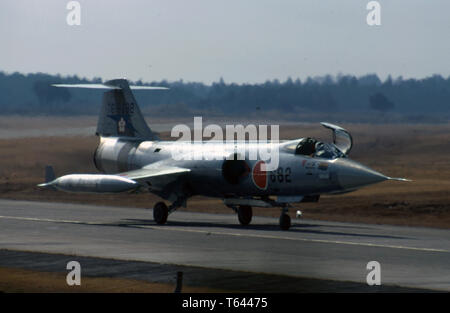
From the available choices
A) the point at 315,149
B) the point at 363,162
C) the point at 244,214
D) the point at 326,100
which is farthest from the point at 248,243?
the point at 326,100

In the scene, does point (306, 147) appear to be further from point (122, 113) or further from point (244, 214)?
point (122, 113)

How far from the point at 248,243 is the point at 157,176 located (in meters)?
8.38

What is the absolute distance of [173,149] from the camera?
3906 cm

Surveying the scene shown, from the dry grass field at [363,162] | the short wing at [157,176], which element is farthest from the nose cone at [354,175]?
the short wing at [157,176]

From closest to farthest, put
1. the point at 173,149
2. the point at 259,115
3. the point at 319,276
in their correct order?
the point at 319,276 → the point at 173,149 → the point at 259,115

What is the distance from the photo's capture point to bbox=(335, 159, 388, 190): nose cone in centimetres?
3219

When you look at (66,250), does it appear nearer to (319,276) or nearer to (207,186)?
(319,276)

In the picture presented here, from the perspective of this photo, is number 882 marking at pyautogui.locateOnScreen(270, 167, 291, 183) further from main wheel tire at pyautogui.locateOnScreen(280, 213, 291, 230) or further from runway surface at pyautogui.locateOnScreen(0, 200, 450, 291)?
runway surface at pyautogui.locateOnScreen(0, 200, 450, 291)

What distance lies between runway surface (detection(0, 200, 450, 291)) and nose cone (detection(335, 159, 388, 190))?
176 centimetres

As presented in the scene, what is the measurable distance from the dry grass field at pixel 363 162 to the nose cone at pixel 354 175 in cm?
589

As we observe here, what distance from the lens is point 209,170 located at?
36.6m

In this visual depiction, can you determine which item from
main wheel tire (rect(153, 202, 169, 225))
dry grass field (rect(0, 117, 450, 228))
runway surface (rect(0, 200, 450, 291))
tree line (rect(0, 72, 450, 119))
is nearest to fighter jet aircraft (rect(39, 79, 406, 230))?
main wheel tire (rect(153, 202, 169, 225))

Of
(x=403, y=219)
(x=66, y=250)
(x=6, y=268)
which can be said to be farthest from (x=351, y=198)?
(x=6, y=268)

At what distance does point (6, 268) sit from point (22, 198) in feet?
91.9
